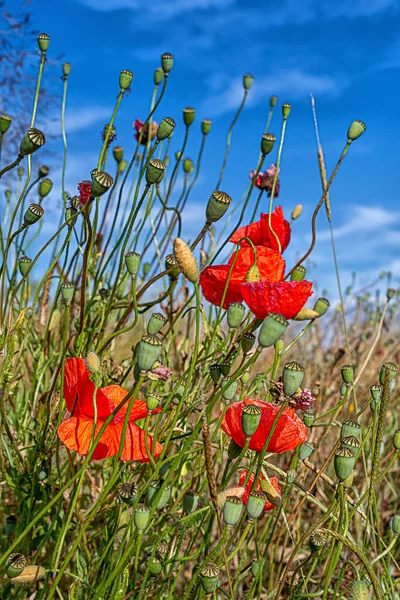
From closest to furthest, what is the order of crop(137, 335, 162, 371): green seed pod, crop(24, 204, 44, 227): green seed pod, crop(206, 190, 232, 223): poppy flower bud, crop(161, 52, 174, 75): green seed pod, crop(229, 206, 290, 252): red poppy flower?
crop(137, 335, 162, 371): green seed pod
crop(206, 190, 232, 223): poppy flower bud
crop(24, 204, 44, 227): green seed pod
crop(229, 206, 290, 252): red poppy flower
crop(161, 52, 174, 75): green seed pod

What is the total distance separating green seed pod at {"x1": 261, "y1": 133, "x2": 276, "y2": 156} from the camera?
148 centimetres

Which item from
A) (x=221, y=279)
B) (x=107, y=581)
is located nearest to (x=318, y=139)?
(x=221, y=279)

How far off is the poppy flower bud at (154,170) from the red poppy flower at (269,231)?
357 millimetres

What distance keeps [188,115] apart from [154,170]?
0.65 meters

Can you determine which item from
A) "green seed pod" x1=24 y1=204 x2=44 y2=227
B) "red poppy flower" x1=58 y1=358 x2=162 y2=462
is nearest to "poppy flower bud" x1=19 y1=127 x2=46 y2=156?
"green seed pod" x1=24 y1=204 x2=44 y2=227

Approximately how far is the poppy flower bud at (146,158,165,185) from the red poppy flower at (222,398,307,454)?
40cm

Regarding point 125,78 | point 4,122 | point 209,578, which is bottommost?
point 209,578

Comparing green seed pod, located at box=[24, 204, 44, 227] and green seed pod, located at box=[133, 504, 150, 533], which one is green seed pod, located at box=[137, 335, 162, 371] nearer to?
green seed pod, located at box=[133, 504, 150, 533]

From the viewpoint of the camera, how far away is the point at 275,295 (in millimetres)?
1035

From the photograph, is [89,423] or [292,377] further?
[89,423]

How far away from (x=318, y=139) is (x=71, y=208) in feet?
2.08

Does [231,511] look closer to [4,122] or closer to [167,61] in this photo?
[4,122]

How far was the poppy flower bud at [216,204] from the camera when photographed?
1022mm

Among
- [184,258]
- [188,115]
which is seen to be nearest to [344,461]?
[184,258]
